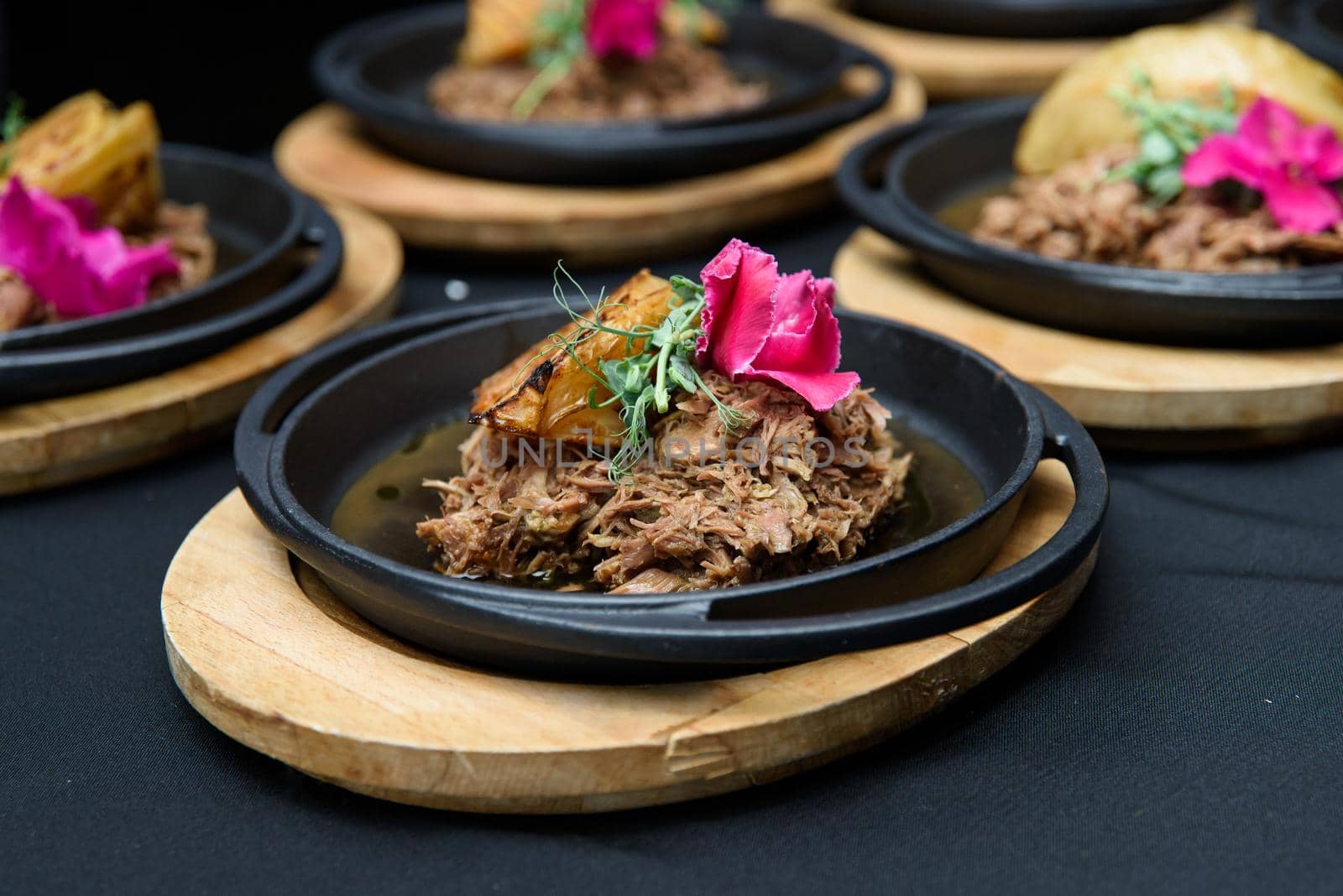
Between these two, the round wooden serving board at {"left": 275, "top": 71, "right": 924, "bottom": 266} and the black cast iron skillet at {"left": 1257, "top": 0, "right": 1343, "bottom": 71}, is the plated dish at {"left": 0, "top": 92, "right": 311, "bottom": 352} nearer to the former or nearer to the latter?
the round wooden serving board at {"left": 275, "top": 71, "right": 924, "bottom": 266}

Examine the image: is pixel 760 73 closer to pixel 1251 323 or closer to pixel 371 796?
pixel 1251 323

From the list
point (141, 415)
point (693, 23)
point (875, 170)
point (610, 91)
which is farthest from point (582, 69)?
point (141, 415)

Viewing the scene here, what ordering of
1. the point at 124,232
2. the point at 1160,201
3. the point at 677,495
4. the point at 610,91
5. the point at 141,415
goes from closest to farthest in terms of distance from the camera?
the point at 677,495, the point at 141,415, the point at 1160,201, the point at 124,232, the point at 610,91

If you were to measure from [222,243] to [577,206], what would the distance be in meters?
0.82

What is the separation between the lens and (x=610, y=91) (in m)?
3.65

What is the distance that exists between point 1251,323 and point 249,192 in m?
2.17

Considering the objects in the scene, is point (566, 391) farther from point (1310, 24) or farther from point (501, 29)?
point (1310, 24)

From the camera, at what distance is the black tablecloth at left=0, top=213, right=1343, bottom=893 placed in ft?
5.21

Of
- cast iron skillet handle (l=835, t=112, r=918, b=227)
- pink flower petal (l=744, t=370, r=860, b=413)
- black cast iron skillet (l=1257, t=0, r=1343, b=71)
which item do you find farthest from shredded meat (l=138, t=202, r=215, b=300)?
black cast iron skillet (l=1257, t=0, r=1343, b=71)

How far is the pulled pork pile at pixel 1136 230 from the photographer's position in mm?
2570

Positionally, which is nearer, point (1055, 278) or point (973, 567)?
point (973, 567)

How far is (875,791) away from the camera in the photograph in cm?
169

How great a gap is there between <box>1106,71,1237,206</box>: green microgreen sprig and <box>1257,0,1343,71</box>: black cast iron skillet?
79 centimetres

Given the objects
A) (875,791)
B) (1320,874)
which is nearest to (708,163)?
(875,791)
